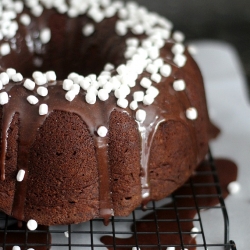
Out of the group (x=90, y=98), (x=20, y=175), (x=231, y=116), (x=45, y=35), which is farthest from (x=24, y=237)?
(x=231, y=116)

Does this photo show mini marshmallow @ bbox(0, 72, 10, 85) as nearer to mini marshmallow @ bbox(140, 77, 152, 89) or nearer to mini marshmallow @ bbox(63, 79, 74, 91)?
mini marshmallow @ bbox(63, 79, 74, 91)

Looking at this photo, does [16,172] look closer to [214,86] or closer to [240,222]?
[240,222]

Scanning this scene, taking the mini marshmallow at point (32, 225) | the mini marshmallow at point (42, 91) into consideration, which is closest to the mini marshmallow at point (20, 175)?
the mini marshmallow at point (32, 225)

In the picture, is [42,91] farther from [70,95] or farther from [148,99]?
[148,99]

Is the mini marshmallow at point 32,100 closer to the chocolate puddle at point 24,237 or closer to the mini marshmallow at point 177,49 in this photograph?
the chocolate puddle at point 24,237

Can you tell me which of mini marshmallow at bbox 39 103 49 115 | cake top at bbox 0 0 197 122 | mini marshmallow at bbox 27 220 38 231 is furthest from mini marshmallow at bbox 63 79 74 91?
mini marshmallow at bbox 27 220 38 231

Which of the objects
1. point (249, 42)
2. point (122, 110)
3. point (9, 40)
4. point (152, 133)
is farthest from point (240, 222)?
point (249, 42)
